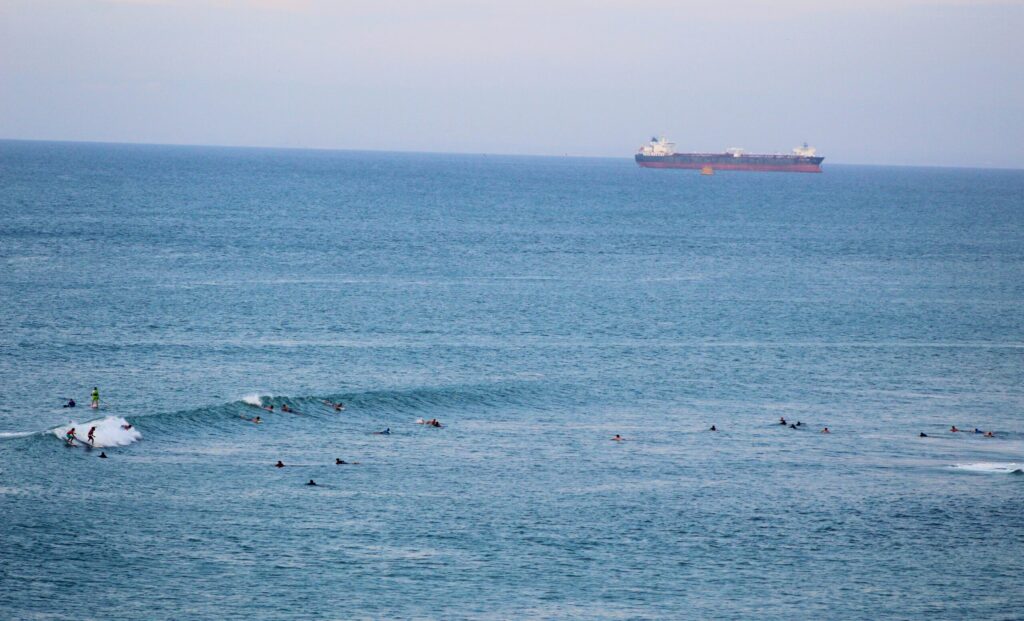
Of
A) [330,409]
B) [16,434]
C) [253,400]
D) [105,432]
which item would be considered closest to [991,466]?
[330,409]

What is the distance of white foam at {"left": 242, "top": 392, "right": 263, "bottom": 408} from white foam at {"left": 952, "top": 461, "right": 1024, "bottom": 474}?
134 ft

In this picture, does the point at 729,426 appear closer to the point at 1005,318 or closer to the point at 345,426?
the point at 345,426

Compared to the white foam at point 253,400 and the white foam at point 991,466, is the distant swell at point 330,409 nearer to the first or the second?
the white foam at point 253,400

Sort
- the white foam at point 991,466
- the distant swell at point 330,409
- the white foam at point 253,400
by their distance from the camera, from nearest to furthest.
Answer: the white foam at point 991,466 < the distant swell at point 330,409 < the white foam at point 253,400

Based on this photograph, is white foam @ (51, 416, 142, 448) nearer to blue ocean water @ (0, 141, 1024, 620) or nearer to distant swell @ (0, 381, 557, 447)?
distant swell @ (0, 381, 557, 447)

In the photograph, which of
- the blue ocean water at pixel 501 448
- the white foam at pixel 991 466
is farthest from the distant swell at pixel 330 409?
the white foam at pixel 991 466

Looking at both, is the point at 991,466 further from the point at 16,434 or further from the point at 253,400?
the point at 16,434

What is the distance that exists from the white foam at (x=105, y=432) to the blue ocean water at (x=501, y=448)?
222mm

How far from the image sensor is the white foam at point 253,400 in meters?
71.6

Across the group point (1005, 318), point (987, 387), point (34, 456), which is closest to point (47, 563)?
point (34, 456)

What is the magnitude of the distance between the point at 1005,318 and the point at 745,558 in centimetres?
7383

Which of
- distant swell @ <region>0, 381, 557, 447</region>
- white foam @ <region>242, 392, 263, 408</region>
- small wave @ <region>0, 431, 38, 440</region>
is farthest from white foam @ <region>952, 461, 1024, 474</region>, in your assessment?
small wave @ <region>0, 431, 38, 440</region>

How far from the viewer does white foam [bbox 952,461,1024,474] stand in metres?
62.5

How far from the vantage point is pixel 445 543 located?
4997 cm
